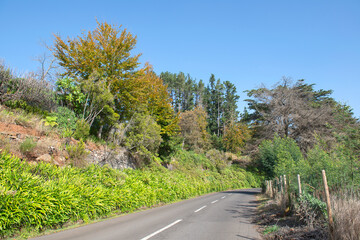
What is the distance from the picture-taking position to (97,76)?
1522 cm

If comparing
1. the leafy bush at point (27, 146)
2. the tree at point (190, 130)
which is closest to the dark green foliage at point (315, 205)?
the leafy bush at point (27, 146)

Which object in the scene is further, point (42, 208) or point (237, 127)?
point (237, 127)

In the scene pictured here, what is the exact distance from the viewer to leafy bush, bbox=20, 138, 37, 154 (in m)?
9.62

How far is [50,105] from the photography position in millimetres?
13680

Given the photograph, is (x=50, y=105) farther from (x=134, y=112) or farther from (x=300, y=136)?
(x=300, y=136)

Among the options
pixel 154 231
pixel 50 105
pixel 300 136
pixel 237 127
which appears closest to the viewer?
pixel 154 231

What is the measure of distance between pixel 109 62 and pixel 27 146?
29.3ft

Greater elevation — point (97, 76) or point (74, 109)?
point (97, 76)

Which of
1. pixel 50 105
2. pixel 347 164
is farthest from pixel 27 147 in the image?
pixel 347 164

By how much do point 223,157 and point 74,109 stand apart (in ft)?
112

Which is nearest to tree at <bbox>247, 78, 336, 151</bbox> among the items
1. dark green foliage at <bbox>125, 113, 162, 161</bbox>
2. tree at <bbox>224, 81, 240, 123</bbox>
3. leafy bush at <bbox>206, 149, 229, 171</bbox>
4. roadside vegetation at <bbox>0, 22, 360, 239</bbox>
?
roadside vegetation at <bbox>0, 22, 360, 239</bbox>

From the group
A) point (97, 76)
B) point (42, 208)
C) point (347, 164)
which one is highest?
point (97, 76)

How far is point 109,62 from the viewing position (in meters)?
16.8

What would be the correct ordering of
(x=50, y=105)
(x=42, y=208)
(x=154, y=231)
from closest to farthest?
(x=42, y=208) < (x=154, y=231) < (x=50, y=105)
